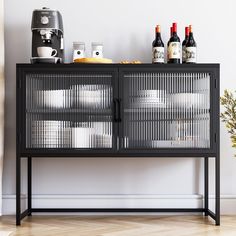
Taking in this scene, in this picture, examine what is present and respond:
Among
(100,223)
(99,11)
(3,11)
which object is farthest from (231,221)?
(3,11)

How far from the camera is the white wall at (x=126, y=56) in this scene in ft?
12.9

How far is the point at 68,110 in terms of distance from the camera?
3553 mm

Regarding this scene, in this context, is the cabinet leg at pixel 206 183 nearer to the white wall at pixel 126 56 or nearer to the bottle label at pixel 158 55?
the white wall at pixel 126 56

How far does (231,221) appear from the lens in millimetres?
3648

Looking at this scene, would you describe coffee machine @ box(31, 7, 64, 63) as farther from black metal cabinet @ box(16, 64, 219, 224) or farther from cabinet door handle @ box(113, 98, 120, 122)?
cabinet door handle @ box(113, 98, 120, 122)

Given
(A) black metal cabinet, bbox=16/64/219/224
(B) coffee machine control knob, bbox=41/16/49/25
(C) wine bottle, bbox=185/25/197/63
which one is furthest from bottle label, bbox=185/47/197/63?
(B) coffee machine control knob, bbox=41/16/49/25

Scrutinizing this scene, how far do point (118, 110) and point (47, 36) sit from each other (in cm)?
74

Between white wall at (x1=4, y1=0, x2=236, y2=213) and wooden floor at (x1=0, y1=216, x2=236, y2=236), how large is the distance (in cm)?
26

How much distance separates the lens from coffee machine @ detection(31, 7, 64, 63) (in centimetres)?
360

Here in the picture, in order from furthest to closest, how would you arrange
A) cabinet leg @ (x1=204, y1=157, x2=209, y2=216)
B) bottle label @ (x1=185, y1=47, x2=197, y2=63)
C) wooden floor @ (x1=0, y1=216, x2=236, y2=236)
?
cabinet leg @ (x1=204, y1=157, x2=209, y2=216) < bottle label @ (x1=185, y1=47, x2=197, y2=63) < wooden floor @ (x1=0, y1=216, x2=236, y2=236)

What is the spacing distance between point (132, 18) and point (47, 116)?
3.43ft

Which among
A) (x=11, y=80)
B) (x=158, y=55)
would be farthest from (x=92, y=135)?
(x=11, y=80)

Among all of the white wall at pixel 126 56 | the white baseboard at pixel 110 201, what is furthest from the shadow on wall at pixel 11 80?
the white baseboard at pixel 110 201

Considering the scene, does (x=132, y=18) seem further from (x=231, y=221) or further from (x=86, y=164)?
(x=231, y=221)
